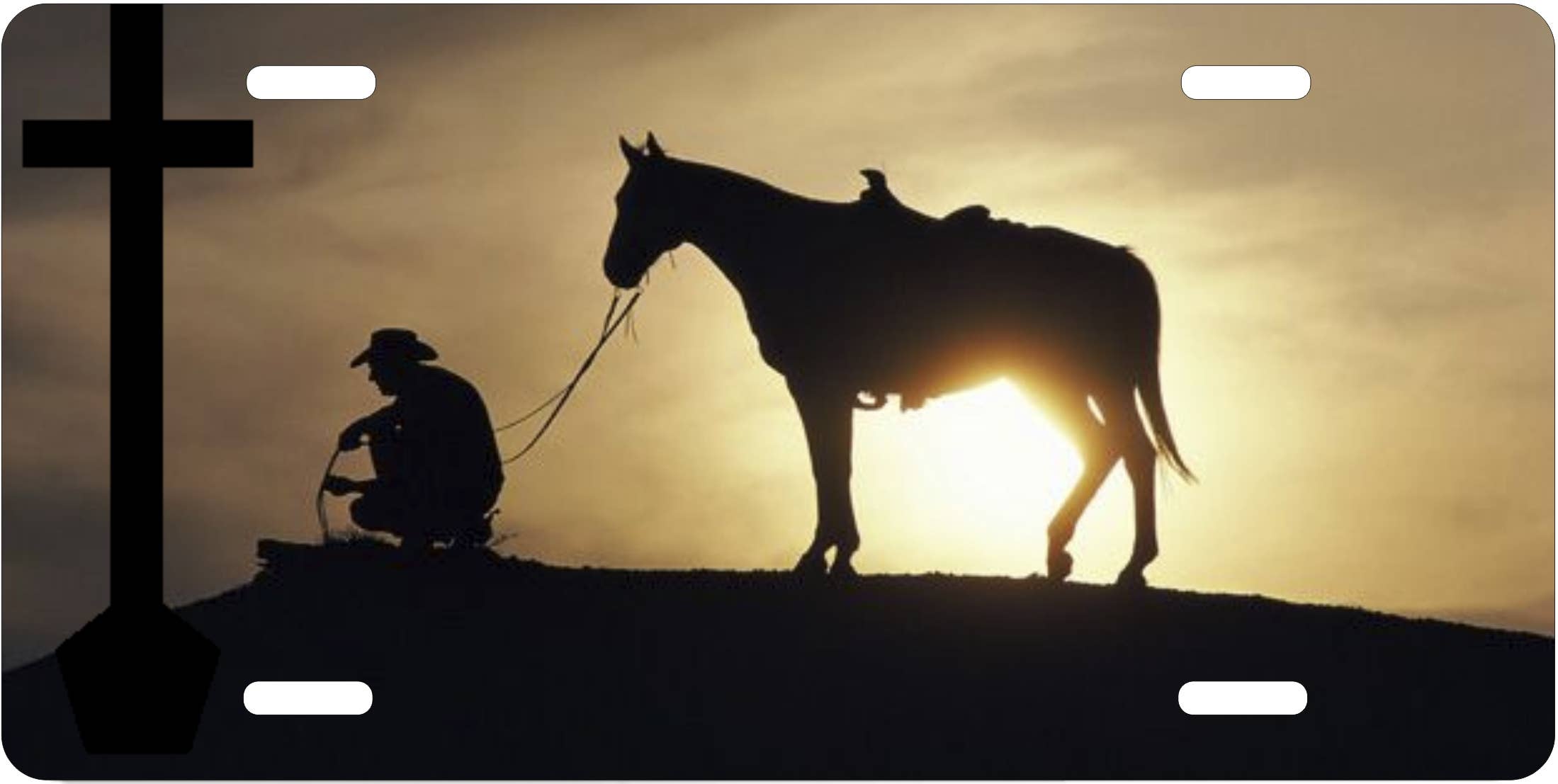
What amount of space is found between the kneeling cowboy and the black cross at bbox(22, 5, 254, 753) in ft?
2.01

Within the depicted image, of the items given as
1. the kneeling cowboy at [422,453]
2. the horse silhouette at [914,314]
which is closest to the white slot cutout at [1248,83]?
the horse silhouette at [914,314]

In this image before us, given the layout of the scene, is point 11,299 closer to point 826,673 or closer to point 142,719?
point 142,719

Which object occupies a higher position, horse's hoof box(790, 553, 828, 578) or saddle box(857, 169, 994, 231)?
saddle box(857, 169, 994, 231)

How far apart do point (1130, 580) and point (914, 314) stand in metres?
1.27

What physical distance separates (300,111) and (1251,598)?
10.4 feet

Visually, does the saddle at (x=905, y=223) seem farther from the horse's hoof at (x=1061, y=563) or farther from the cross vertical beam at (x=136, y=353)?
the cross vertical beam at (x=136, y=353)

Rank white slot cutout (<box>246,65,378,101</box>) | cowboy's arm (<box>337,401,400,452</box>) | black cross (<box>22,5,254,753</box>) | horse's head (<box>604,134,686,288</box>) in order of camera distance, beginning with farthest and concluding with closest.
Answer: cowboy's arm (<box>337,401,400,452</box>) → horse's head (<box>604,134,686,288</box>) → white slot cutout (<box>246,65,378,101</box>) → black cross (<box>22,5,254,753</box>)

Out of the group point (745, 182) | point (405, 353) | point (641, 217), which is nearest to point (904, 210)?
point (745, 182)

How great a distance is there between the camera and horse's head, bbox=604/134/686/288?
31.5ft

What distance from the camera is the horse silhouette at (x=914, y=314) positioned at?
9.96 meters

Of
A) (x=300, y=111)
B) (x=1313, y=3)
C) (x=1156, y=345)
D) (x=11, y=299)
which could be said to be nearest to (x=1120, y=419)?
(x=1156, y=345)

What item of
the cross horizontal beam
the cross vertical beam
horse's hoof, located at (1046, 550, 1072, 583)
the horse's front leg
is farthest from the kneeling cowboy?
horse's hoof, located at (1046, 550, 1072, 583)

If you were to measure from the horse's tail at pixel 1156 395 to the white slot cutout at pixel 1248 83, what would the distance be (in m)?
0.76

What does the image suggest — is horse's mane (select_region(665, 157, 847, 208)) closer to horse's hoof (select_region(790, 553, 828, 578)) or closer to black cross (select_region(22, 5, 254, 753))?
horse's hoof (select_region(790, 553, 828, 578))
